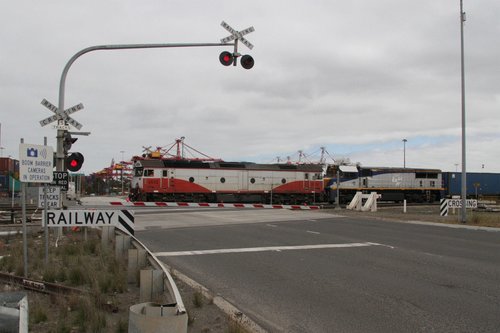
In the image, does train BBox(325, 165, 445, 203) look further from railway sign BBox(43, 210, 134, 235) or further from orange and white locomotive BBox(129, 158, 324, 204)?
railway sign BBox(43, 210, 134, 235)

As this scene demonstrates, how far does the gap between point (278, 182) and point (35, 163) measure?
35.3 metres

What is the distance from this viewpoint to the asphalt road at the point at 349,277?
6.30 m

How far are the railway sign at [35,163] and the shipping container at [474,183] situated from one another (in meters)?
48.5

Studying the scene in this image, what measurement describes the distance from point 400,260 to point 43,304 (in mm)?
8000

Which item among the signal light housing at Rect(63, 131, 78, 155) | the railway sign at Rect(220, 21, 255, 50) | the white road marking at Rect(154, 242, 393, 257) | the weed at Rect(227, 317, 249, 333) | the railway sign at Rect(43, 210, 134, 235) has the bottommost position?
the white road marking at Rect(154, 242, 393, 257)

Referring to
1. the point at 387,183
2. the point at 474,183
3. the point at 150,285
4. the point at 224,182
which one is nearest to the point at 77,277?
the point at 150,285

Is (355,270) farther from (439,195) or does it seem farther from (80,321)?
(439,195)

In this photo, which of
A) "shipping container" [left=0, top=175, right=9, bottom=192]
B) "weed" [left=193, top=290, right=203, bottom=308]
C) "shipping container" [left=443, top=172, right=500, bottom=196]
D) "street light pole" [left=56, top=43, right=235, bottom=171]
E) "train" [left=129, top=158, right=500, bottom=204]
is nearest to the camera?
"weed" [left=193, top=290, right=203, bottom=308]

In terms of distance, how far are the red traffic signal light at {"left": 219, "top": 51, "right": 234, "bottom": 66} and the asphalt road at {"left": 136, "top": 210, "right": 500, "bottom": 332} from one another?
5.56 meters

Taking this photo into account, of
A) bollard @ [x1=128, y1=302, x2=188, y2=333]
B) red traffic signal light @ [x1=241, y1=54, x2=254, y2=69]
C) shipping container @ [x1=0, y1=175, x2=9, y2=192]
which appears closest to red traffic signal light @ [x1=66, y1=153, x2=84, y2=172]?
red traffic signal light @ [x1=241, y1=54, x2=254, y2=69]

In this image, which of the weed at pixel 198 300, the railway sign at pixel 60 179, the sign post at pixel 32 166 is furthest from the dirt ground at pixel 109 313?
the railway sign at pixel 60 179

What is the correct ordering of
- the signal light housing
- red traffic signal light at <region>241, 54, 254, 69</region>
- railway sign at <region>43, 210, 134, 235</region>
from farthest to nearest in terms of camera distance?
red traffic signal light at <region>241, 54, 254, 69</region> < the signal light housing < railway sign at <region>43, 210, 134, 235</region>

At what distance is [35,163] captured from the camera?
28.7ft

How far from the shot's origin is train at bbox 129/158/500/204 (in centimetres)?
3834
